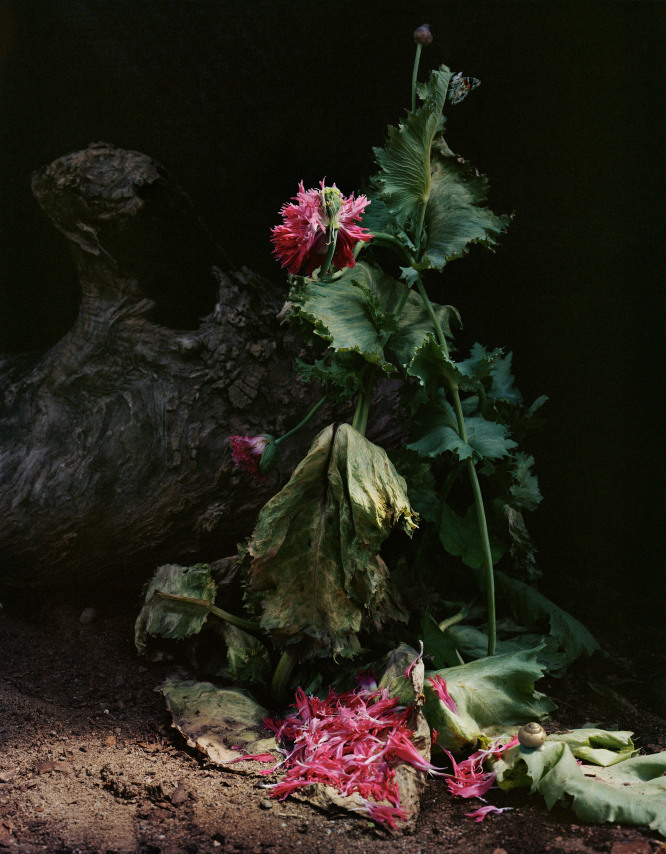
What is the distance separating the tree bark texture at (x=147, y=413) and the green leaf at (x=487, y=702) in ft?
2.01

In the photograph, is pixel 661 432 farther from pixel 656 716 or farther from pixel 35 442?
pixel 35 442

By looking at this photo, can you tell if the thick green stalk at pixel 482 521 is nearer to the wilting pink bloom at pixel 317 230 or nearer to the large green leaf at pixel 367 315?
the large green leaf at pixel 367 315

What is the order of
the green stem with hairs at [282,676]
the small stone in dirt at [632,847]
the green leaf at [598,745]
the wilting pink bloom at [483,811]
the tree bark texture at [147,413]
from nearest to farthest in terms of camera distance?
the small stone in dirt at [632,847] → the wilting pink bloom at [483,811] → the green leaf at [598,745] → the green stem with hairs at [282,676] → the tree bark texture at [147,413]

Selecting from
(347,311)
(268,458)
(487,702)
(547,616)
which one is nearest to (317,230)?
(347,311)

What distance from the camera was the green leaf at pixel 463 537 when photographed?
1390mm

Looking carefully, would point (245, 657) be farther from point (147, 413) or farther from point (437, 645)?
point (147, 413)

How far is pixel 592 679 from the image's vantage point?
1512mm

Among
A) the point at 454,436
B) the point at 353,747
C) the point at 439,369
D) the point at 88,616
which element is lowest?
the point at 353,747

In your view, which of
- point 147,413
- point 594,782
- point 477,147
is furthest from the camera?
point 477,147

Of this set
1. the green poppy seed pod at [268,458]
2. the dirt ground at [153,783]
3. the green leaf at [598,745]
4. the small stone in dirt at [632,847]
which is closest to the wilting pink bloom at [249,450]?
the green poppy seed pod at [268,458]

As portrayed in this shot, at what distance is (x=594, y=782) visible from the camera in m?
0.99

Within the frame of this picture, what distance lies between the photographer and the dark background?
1.67 metres

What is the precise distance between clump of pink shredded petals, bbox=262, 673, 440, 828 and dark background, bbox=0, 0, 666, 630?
Answer: 79cm

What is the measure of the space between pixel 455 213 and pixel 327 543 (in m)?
0.65
